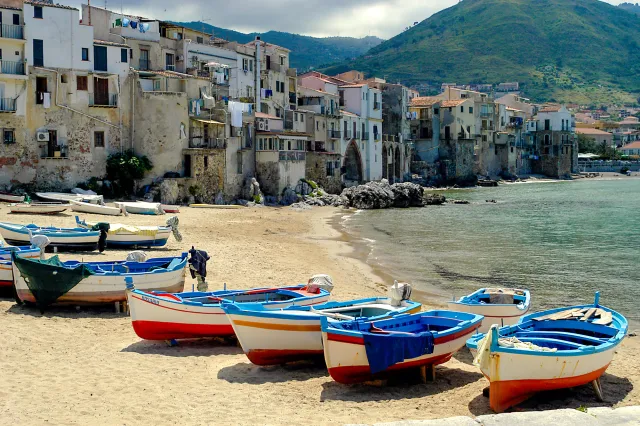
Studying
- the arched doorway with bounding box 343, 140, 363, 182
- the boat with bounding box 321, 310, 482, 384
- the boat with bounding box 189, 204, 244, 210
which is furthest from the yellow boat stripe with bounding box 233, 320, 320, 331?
the arched doorway with bounding box 343, 140, 363, 182

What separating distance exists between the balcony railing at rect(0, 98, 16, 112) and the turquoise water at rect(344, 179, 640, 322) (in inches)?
805

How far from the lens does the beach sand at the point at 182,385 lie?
1148cm

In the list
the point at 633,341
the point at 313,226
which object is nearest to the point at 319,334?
the point at 633,341

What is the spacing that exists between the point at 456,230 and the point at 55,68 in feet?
82.3

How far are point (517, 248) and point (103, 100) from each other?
26.4 metres

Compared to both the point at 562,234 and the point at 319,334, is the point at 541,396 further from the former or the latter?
the point at 562,234

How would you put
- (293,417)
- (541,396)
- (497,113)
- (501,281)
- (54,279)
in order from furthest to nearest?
1. (497,113)
2. (501,281)
3. (54,279)
4. (541,396)
5. (293,417)

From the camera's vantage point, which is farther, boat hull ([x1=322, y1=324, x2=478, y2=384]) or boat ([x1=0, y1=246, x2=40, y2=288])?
boat ([x1=0, y1=246, x2=40, y2=288])

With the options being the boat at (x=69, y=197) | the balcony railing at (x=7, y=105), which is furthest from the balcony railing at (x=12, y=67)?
the boat at (x=69, y=197)

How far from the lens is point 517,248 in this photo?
1414 inches

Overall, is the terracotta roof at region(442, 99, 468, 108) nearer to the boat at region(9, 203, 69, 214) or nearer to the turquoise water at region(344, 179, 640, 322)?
the turquoise water at region(344, 179, 640, 322)

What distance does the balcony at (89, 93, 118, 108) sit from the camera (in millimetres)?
46469

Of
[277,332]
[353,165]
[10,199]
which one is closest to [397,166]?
[353,165]

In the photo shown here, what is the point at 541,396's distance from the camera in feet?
42.1
